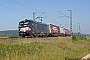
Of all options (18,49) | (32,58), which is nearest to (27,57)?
(32,58)

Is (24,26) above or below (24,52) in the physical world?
above

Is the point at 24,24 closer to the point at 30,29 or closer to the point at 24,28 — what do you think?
the point at 24,28

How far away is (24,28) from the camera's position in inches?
1597

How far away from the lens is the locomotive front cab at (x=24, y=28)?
40.3m

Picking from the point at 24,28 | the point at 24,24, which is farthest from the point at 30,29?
the point at 24,24

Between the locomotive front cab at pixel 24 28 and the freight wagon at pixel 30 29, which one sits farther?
the freight wagon at pixel 30 29

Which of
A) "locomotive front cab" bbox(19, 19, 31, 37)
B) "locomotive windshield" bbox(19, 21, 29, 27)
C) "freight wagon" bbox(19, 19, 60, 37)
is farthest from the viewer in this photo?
"locomotive windshield" bbox(19, 21, 29, 27)

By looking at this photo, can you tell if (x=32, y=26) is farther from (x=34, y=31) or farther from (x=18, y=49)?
(x=18, y=49)

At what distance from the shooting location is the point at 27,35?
1619 inches

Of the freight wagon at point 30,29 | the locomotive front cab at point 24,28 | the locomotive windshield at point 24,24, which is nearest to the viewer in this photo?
the locomotive front cab at point 24,28

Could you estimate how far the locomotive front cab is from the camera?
40312 mm

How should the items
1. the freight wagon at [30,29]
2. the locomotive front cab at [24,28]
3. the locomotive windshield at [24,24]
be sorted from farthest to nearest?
1. the locomotive windshield at [24,24]
2. the freight wagon at [30,29]
3. the locomotive front cab at [24,28]

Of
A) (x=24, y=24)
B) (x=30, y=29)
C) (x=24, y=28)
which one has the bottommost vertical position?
(x=30, y=29)

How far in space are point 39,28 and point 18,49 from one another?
30113 millimetres
